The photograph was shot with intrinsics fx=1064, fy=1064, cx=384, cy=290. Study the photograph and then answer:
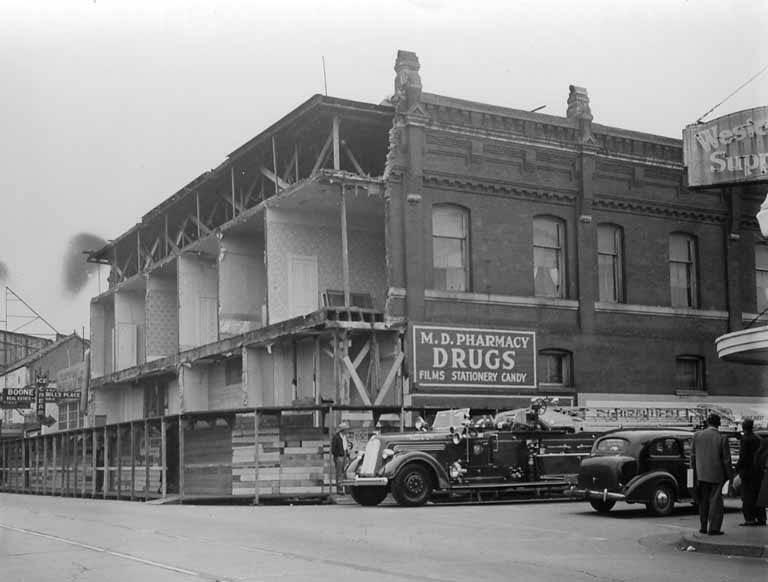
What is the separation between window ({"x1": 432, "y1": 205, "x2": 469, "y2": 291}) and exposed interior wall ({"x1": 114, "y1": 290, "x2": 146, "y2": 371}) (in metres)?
20.2

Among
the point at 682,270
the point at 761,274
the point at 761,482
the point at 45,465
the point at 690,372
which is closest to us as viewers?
the point at 761,482

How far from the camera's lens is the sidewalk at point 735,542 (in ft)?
43.5

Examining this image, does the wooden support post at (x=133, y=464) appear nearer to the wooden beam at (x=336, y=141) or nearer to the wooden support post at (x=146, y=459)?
the wooden support post at (x=146, y=459)

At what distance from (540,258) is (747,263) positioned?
860 cm

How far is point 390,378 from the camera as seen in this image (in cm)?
2908

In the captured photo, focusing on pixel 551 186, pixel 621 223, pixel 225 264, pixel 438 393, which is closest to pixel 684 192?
pixel 621 223

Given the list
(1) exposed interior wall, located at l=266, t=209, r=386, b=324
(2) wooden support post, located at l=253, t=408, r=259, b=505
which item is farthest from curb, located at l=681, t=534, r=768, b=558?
(1) exposed interior wall, located at l=266, t=209, r=386, b=324

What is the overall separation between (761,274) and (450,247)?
42.8 ft

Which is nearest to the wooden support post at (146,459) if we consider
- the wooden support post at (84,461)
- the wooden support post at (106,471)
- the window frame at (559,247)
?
the wooden support post at (106,471)

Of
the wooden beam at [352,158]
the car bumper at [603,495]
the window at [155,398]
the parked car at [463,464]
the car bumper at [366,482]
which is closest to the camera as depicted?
the car bumper at [603,495]

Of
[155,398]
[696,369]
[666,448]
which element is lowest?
[666,448]

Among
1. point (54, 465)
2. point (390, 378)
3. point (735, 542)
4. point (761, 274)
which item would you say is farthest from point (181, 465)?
point (761, 274)

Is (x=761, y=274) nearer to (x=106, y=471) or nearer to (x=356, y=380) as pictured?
(x=356, y=380)

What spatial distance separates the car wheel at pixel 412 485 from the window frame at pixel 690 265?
1606 centimetres
